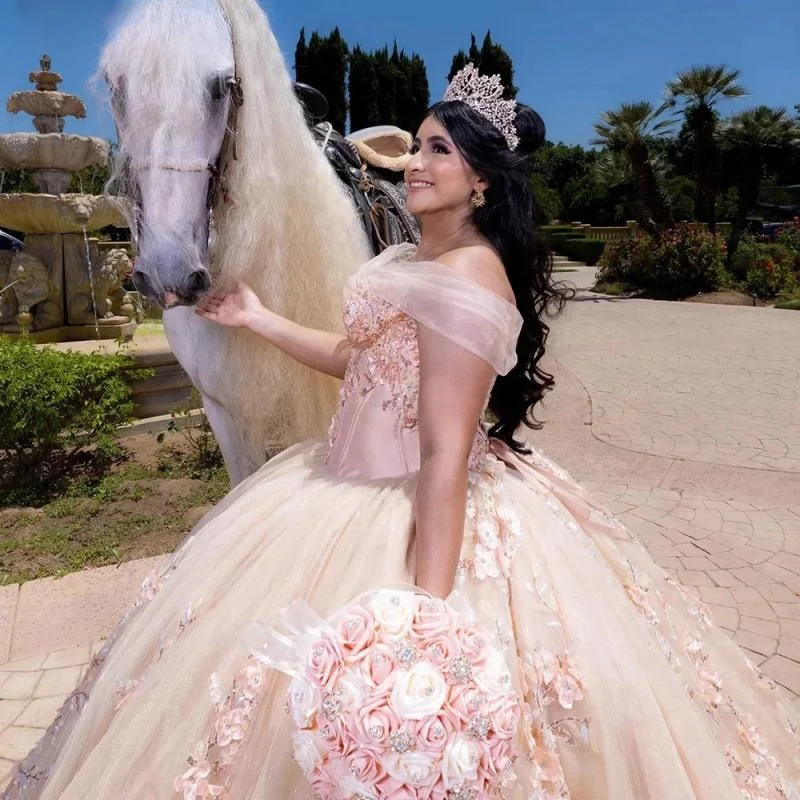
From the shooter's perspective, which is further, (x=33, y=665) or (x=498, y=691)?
(x=33, y=665)

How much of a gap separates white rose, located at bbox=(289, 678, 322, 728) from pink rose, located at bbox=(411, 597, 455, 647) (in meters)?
0.16

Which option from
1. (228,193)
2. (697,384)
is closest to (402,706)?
(228,193)

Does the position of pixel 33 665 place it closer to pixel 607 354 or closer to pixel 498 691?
pixel 498 691

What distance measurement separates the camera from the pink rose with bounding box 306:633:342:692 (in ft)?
3.18

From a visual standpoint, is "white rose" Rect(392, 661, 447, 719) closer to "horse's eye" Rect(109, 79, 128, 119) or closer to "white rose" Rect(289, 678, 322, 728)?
"white rose" Rect(289, 678, 322, 728)

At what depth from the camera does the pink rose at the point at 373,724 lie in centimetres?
91

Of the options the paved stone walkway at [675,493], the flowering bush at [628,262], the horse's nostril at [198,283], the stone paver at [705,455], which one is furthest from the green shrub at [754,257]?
the horse's nostril at [198,283]

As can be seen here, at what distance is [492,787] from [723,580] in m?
2.94

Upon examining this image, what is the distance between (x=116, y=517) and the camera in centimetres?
415

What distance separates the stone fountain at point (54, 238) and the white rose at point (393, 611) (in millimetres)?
5374

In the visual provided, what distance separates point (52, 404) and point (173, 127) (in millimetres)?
3198

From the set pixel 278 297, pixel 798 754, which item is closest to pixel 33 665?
pixel 278 297

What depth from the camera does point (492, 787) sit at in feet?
3.11

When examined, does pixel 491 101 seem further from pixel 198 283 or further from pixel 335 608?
pixel 335 608
